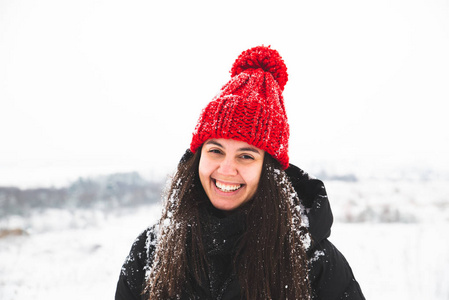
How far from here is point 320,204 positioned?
1518 mm

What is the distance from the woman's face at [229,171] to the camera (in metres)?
1.43

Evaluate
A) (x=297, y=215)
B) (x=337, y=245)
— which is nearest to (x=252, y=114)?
(x=297, y=215)

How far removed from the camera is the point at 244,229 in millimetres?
1458

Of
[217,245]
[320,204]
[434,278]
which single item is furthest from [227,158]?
[434,278]

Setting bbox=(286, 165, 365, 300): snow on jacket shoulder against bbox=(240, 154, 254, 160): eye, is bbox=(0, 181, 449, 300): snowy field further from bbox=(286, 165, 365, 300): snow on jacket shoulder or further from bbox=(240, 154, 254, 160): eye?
bbox=(240, 154, 254, 160): eye

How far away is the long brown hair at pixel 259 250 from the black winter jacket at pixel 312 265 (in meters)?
0.05

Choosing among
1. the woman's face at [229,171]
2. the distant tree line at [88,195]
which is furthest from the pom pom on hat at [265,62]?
the distant tree line at [88,195]

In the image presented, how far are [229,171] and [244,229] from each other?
0.29 m

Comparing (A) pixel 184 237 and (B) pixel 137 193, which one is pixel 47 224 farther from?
(A) pixel 184 237

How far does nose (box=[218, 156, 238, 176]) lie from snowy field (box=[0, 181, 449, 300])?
3118 mm

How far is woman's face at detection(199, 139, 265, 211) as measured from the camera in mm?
1433

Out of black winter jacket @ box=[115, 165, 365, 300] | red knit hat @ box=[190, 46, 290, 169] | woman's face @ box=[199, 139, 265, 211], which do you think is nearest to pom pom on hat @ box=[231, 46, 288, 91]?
red knit hat @ box=[190, 46, 290, 169]

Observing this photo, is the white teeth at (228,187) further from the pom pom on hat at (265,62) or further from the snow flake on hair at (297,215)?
the pom pom on hat at (265,62)

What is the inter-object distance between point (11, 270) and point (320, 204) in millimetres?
4806
